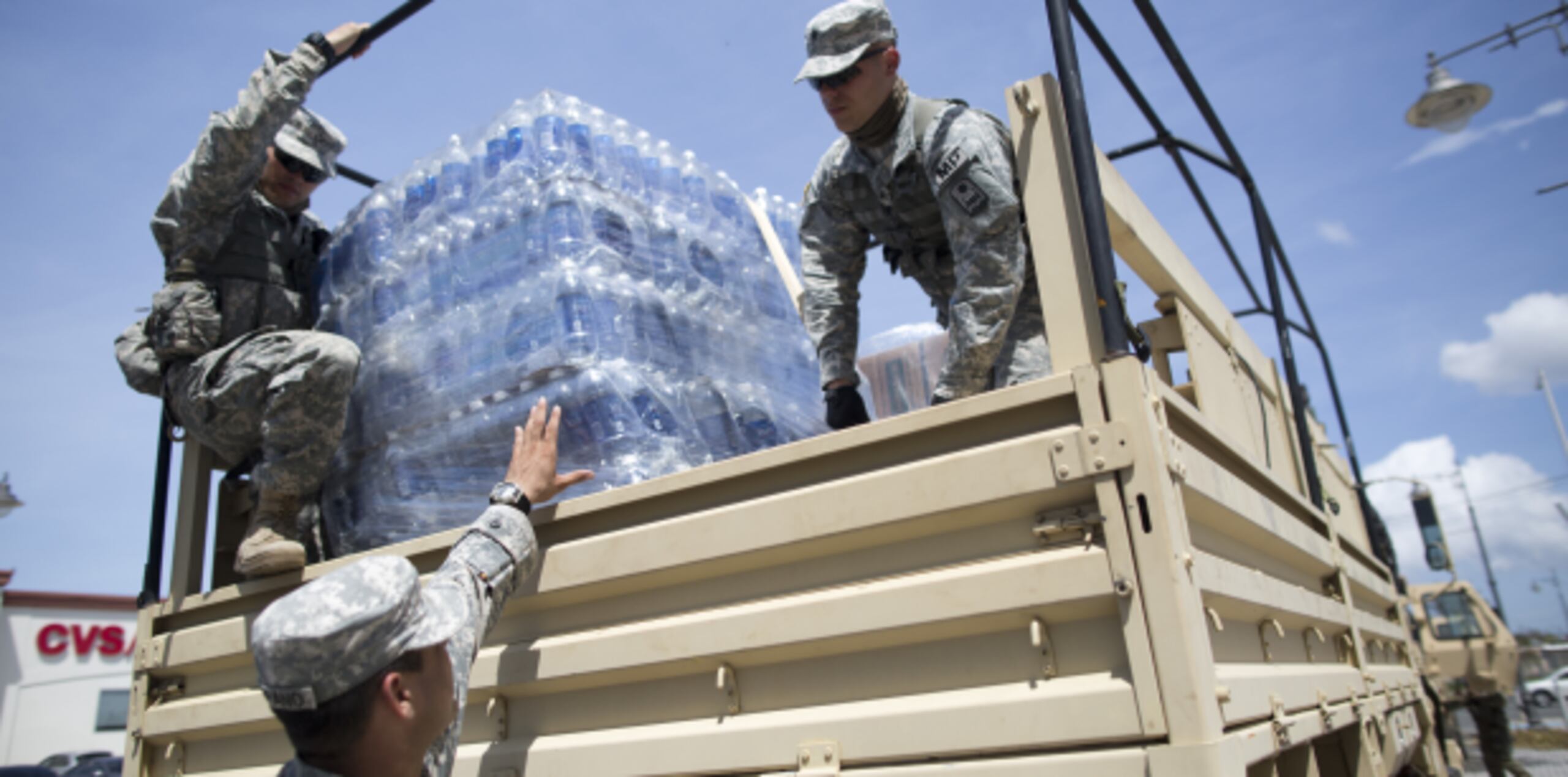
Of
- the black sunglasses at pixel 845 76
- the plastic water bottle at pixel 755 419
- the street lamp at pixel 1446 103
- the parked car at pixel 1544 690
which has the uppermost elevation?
the street lamp at pixel 1446 103

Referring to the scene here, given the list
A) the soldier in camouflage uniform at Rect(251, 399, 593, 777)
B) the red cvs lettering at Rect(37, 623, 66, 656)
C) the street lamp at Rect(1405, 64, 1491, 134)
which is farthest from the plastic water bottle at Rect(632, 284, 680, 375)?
the red cvs lettering at Rect(37, 623, 66, 656)

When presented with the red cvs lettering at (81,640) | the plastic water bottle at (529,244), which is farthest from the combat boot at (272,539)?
the red cvs lettering at (81,640)

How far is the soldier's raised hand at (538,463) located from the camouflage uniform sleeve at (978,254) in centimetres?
83

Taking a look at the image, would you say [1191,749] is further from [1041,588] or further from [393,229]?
[393,229]

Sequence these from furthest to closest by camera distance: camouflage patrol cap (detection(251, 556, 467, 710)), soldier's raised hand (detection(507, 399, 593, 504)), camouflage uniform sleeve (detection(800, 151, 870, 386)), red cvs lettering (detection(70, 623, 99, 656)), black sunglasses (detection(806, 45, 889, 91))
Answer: red cvs lettering (detection(70, 623, 99, 656)), camouflage uniform sleeve (detection(800, 151, 870, 386)), black sunglasses (detection(806, 45, 889, 91)), soldier's raised hand (detection(507, 399, 593, 504)), camouflage patrol cap (detection(251, 556, 467, 710))

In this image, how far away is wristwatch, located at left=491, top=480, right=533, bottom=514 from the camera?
2107 mm

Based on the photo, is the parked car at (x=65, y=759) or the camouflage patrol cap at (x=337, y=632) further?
the parked car at (x=65, y=759)

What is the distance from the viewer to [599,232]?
2816 millimetres

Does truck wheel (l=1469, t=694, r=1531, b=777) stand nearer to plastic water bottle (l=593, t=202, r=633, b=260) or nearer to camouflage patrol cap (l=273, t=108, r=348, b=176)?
plastic water bottle (l=593, t=202, r=633, b=260)

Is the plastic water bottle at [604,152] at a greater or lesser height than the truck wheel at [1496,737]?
greater

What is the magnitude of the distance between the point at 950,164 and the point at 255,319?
85.2 inches

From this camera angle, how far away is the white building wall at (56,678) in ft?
57.6

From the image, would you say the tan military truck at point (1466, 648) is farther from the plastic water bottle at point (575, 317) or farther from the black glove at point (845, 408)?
the plastic water bottle at point (575, 317)

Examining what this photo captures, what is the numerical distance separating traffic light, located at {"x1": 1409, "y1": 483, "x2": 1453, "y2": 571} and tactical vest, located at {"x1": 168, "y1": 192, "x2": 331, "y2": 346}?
7.96 m
